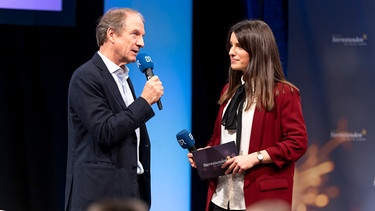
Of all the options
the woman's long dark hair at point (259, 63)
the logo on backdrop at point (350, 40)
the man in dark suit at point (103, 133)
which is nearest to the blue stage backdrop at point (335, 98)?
the logo on backdrop at point (350, 40)

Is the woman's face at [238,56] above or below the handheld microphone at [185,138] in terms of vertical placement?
above

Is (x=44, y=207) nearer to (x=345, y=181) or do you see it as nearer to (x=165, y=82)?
(x=165, y=82)

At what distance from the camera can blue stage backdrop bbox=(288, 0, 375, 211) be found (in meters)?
4.91

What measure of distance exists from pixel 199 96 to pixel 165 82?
322 millimetres

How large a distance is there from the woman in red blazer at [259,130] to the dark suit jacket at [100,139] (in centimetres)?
44

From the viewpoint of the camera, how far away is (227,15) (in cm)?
500

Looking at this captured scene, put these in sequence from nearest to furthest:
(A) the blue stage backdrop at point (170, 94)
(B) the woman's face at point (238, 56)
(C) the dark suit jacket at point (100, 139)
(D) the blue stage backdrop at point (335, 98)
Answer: (C) the dark suit jacket at point (100, 139) → (B) the woman's face at point (238, 56) → (D) the blue stage backdrop at point (335, 98) → (A) the blue stage backdrop at point (170, 94)

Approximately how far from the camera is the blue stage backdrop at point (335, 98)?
4.91m

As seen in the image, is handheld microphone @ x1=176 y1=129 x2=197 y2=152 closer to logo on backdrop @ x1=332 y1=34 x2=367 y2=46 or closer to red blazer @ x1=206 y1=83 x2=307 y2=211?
red blazer @ x1=206 y1=83 x2=307 y2=211

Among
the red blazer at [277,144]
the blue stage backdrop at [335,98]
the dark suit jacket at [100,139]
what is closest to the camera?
the dark suit jacket at [100,139]

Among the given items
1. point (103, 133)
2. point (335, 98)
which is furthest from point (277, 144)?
point (335, 98)

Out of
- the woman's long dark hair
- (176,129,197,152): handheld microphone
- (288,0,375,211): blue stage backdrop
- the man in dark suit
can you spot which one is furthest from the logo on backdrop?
the man in dark suit

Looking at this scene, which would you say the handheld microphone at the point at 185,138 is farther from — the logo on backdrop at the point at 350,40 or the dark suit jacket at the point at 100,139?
the logo on backdrop at the point at 350,40

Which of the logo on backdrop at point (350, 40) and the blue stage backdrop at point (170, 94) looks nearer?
the logo on backdrop at point (350, 40)
